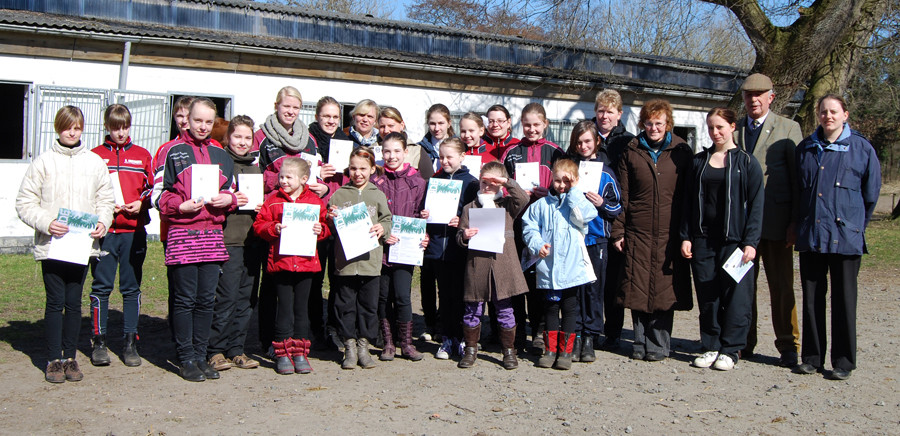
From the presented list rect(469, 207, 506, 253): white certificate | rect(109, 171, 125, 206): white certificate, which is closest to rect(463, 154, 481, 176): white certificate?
rect(469, 207, 506, 253): white certificate

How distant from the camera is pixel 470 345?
20.4ft

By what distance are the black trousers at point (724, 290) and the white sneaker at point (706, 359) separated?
0.07 meters

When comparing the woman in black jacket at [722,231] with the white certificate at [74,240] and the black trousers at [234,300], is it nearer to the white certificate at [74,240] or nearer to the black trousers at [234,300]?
the black trousers at [234,300]

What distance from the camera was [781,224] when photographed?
20.5 ft

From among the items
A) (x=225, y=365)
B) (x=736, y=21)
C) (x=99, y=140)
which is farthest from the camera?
(x=736, y=21)

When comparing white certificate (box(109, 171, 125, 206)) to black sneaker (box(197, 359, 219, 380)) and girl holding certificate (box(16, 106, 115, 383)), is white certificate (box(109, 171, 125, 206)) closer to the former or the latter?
girl holding certificate (box(16, 106, 115, 383))

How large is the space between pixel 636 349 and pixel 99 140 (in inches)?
364

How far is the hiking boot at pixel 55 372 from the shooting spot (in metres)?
Result: 5.50

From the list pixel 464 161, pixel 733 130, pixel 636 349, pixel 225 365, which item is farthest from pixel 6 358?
pixel 733 130

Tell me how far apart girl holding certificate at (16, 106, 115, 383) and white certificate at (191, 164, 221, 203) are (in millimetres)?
743

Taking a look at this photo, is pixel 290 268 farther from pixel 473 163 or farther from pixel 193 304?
pixel 473 163

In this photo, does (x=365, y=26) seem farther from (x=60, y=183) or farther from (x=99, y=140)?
(x=60, y=183)

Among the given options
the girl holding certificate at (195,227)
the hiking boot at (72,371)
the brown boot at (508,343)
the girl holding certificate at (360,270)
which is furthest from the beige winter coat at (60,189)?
the brown boot at (508,343)

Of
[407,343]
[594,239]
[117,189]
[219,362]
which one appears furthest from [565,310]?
[117,189]
